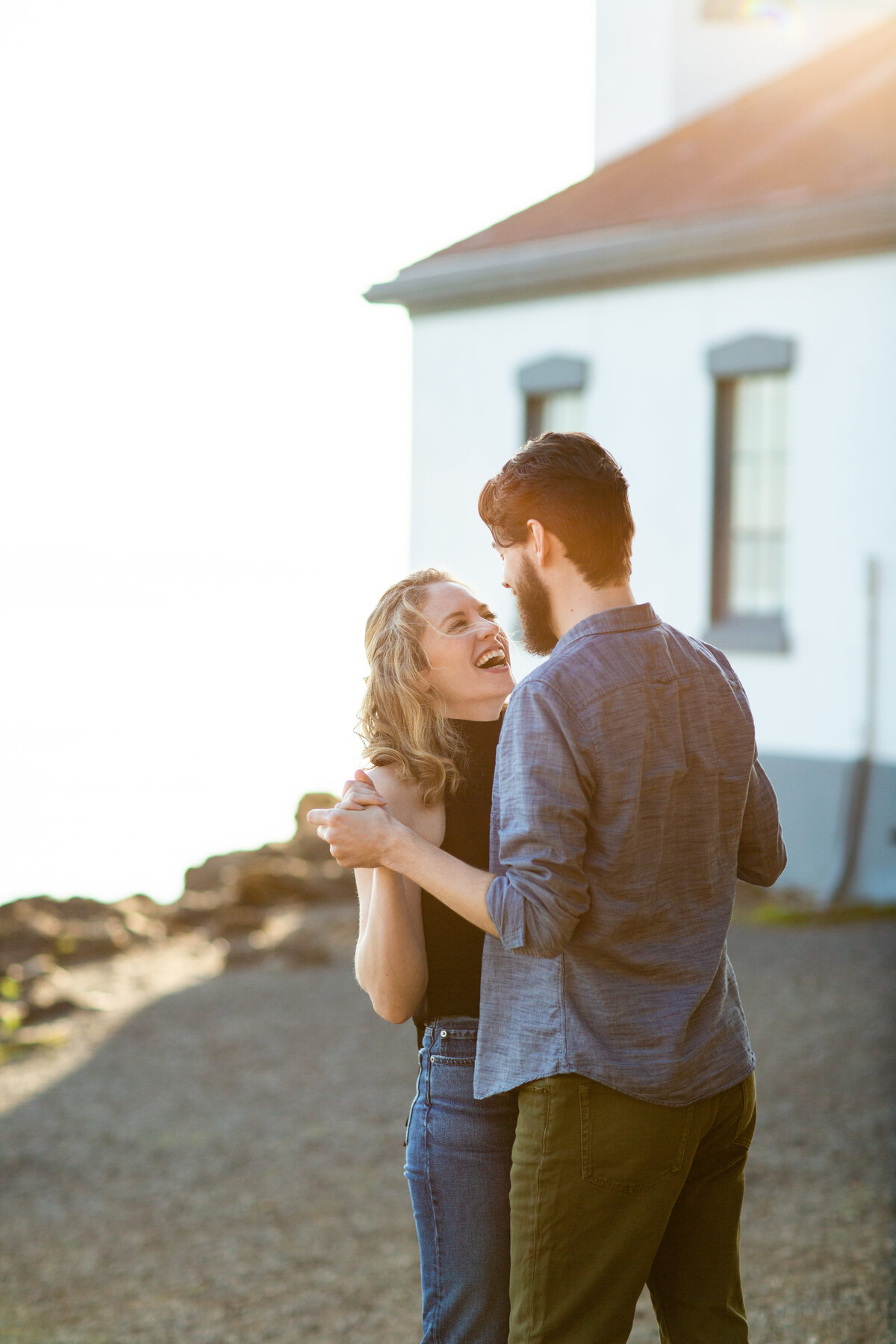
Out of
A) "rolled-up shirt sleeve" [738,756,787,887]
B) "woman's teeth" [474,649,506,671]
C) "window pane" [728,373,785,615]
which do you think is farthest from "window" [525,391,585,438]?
"rolled-up shirt sleeve" [738,756,787,887]

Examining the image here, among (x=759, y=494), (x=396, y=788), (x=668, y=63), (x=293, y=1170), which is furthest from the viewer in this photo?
(x=668, y=63)

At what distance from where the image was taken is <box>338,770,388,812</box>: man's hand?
2.21 meters

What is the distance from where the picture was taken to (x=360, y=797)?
2.22 meters

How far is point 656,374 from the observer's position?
11094 mm

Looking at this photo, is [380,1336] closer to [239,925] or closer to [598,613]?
[598,613]

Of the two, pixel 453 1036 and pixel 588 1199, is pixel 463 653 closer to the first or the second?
pixel 453 1036

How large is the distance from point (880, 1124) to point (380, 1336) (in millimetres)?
2391

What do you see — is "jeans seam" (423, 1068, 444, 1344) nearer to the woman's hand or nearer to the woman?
the woman

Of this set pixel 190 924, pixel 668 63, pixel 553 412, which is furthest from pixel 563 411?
pixel 668 63

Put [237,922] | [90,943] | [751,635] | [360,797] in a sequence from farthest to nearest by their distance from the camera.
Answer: [751,635] → [237,922] → [90,943] → [360,797]

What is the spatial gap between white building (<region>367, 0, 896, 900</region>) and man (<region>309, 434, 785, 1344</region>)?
8088 mm

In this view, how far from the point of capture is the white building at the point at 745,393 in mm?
9953

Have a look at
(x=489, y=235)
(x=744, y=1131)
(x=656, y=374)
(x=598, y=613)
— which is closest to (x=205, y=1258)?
(x=744, y=1131)

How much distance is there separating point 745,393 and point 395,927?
920cm
